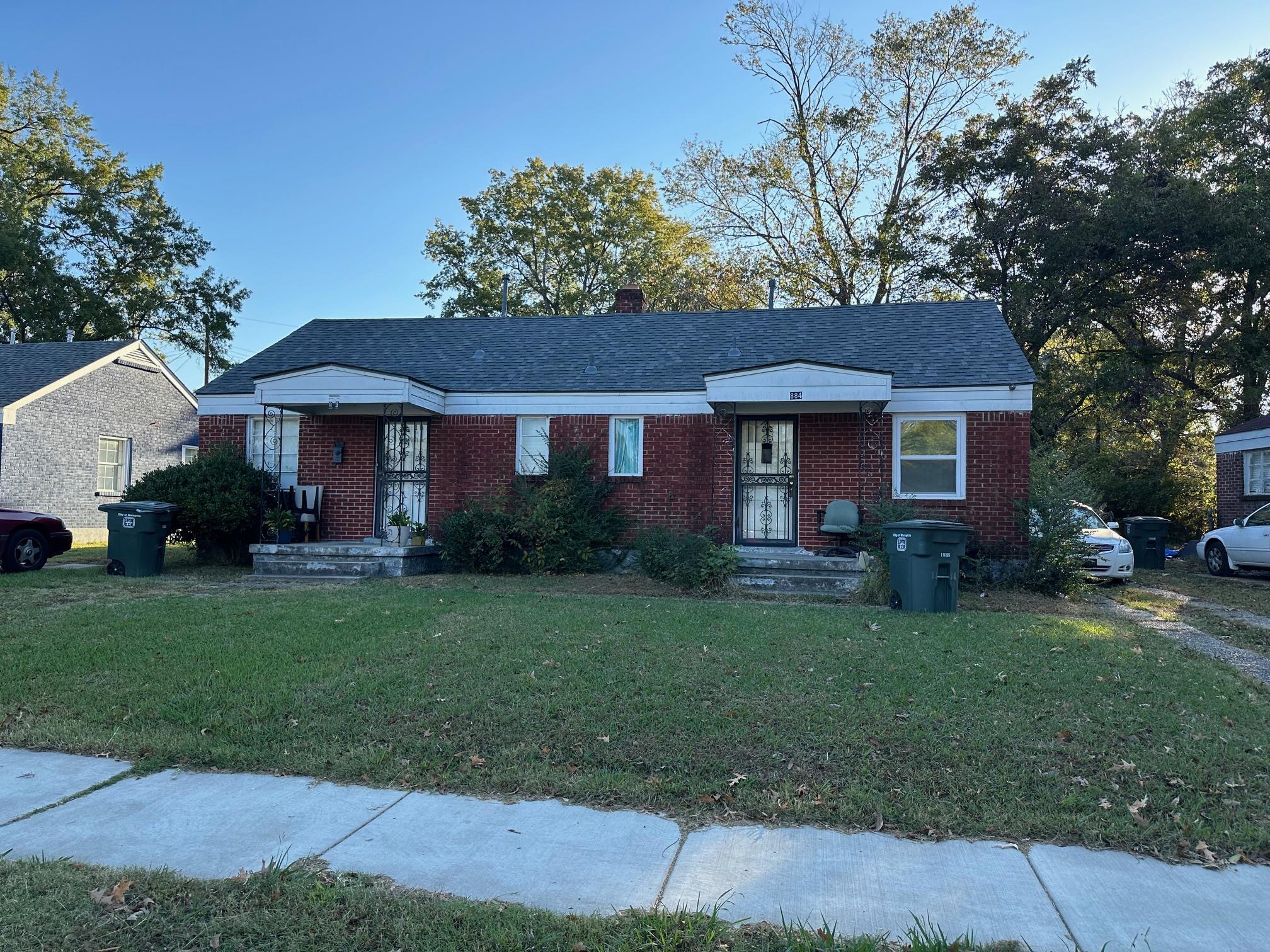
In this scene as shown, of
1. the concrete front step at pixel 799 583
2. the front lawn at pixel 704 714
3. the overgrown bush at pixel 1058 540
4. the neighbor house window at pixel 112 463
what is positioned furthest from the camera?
the neighbor house window at pixel 112 463

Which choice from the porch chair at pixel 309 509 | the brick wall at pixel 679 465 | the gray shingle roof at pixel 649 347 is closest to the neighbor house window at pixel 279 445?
the brick wall at pixel 679 465

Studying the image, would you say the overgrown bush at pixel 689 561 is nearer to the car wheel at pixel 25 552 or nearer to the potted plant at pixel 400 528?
the potted plant at pixel 400 528

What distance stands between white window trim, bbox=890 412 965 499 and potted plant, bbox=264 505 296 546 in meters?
10.3

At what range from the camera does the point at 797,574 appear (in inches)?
488

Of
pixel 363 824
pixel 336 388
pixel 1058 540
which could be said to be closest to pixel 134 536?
pixel 336 388

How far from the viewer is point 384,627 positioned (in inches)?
324

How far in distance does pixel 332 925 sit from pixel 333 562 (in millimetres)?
11246

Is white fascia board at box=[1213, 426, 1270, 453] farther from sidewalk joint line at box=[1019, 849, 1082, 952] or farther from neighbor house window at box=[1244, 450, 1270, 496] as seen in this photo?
sidewalk joint line at box=[1019, 849, 1082, 952]

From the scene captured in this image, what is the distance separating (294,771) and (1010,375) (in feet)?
40.3

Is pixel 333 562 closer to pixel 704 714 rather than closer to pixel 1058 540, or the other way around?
pixel 704 714

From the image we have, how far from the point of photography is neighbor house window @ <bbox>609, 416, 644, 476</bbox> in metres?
14.8

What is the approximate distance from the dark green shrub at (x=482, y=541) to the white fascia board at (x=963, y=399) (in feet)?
21.4

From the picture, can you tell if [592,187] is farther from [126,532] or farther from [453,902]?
[453,902]

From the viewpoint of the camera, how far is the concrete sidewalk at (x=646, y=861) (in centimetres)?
311
